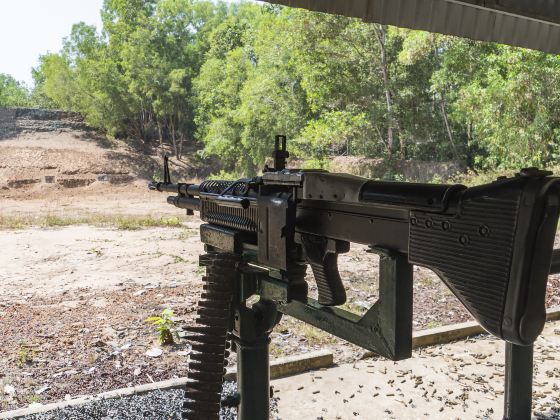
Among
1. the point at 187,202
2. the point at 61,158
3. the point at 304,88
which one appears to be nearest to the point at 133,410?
the point at 187,202

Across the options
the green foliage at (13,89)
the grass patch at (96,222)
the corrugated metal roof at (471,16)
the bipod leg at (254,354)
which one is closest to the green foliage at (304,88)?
the grass patch at (96,222)

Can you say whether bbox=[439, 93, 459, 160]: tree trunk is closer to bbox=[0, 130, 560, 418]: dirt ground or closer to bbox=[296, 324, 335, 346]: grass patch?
bbox=[0, 130, 560, 418]: dirt ground

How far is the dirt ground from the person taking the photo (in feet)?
10.0

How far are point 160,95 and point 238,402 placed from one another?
20.6 m

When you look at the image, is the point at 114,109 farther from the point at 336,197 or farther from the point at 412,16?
the point at 336,197

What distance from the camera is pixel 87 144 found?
67.1 feet

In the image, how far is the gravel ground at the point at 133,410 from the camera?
7.82 ft

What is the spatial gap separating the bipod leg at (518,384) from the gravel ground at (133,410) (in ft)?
3.44

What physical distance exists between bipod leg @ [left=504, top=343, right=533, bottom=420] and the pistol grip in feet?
3.85

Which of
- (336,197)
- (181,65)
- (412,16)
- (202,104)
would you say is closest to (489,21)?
(412,16)

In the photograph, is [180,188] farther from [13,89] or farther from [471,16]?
[13,89]

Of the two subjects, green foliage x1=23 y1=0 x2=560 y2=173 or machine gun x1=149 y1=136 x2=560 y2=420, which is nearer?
machine gun x1=149 y1=136 x2=560 y2=420

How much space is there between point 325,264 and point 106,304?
3761mm

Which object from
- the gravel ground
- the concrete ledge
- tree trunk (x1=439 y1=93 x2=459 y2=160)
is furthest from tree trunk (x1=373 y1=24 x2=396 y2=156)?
the gravel ground
